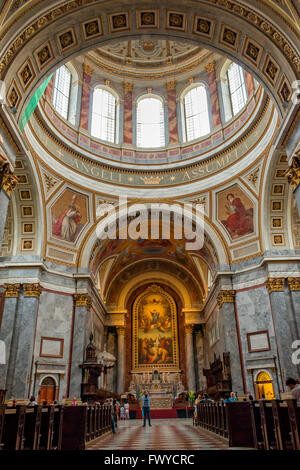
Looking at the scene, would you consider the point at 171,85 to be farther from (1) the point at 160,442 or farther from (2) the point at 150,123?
(1) the point at 160,442

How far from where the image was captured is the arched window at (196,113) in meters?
21.8

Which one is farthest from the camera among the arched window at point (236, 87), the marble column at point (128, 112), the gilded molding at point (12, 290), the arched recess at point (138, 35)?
Result: the marble column at point (128, 112)

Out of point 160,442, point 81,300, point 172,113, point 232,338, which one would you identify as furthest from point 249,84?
point 160,442

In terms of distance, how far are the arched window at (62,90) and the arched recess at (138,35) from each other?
9.27m

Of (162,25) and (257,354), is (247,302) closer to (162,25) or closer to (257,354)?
(257,354)

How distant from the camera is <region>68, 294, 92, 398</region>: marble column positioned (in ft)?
54.7

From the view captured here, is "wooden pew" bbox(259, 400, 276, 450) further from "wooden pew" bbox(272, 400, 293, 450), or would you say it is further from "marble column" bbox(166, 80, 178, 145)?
"marble column" bbox(166, 80, 178, 145)

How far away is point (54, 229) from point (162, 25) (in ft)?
35.1

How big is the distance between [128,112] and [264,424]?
765 inches

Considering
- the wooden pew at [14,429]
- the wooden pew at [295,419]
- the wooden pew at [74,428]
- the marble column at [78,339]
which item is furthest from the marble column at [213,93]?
the wooden pew at [14,429]

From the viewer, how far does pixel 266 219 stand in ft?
57.0

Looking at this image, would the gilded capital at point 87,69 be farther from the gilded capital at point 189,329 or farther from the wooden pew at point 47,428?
the wooden pew at point 47,428

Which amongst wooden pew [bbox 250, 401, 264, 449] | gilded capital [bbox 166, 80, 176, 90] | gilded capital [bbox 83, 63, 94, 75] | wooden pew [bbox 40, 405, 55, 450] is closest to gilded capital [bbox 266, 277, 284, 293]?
wooden pew [bbox 250, 401, 264, 449]

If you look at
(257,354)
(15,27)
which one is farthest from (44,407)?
(257,354)
